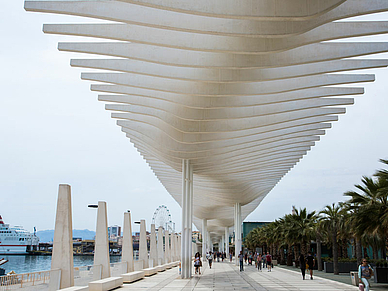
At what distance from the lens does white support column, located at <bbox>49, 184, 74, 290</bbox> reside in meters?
13.0

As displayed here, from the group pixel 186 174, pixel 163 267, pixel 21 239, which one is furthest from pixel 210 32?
pixel 21 239

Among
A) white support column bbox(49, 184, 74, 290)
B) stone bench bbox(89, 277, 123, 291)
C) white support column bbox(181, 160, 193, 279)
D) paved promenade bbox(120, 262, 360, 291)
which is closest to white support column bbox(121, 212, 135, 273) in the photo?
paved promenade bbox(120, 262, 360, 291)

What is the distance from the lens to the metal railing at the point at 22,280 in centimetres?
1025

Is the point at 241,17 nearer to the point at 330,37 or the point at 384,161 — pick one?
the point at 330,37

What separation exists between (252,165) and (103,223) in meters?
15.1

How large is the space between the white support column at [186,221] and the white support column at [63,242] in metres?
11.0

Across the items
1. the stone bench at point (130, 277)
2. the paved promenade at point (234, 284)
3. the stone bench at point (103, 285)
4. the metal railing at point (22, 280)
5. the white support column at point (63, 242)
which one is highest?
the white support column at point (63, 242)

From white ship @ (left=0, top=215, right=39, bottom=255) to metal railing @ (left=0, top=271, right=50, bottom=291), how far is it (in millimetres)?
66803

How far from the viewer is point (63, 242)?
13.3 m

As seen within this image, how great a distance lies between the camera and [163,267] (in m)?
30.8

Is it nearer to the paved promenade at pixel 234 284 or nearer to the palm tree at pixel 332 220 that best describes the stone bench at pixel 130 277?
the paved promenade at pixel 234 284

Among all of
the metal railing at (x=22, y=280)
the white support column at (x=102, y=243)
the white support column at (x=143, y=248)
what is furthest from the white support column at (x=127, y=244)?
the metal railing at (x=22, y=280)

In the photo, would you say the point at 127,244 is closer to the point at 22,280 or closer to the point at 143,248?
the point at 143,248

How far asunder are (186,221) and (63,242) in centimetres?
1236
